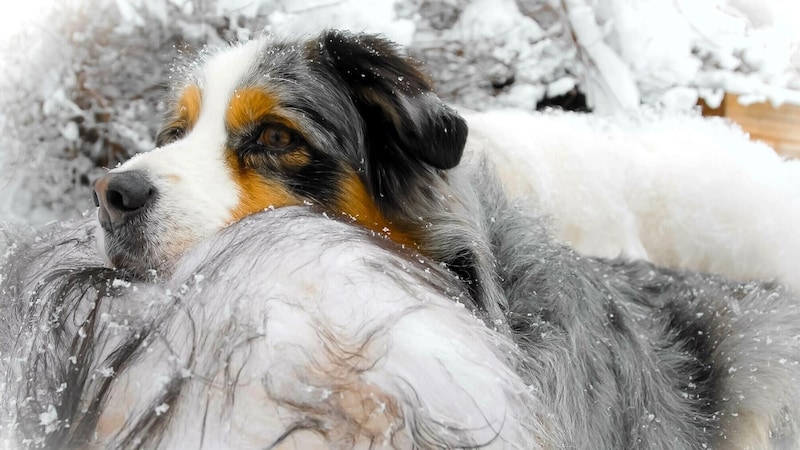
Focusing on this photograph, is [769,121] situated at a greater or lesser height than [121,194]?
lesser

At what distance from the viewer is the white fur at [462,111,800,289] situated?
176 cm

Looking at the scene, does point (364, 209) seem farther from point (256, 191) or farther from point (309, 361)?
point (309, 361)

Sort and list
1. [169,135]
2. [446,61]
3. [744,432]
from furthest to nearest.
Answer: [446,61], [169,135], [744,432]

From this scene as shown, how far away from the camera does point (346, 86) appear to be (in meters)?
1.13

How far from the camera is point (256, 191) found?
1.02 metres

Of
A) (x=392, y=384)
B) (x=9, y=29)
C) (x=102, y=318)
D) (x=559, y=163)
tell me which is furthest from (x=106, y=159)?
(x=392, y=384)

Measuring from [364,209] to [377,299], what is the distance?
41 cm

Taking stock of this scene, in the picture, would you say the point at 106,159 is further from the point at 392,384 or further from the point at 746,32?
the point at 746,32

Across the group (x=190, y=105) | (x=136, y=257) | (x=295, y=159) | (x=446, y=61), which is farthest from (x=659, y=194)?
(x=136, y=257)

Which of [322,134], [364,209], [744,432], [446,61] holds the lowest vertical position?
[744,432]

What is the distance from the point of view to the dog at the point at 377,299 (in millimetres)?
633

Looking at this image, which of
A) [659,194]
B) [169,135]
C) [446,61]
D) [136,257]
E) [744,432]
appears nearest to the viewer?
[136,257]

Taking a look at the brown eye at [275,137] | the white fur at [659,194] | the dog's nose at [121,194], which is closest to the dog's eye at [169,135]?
the brown eye at [275,137]

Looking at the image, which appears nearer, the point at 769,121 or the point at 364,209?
the point at 364,209
